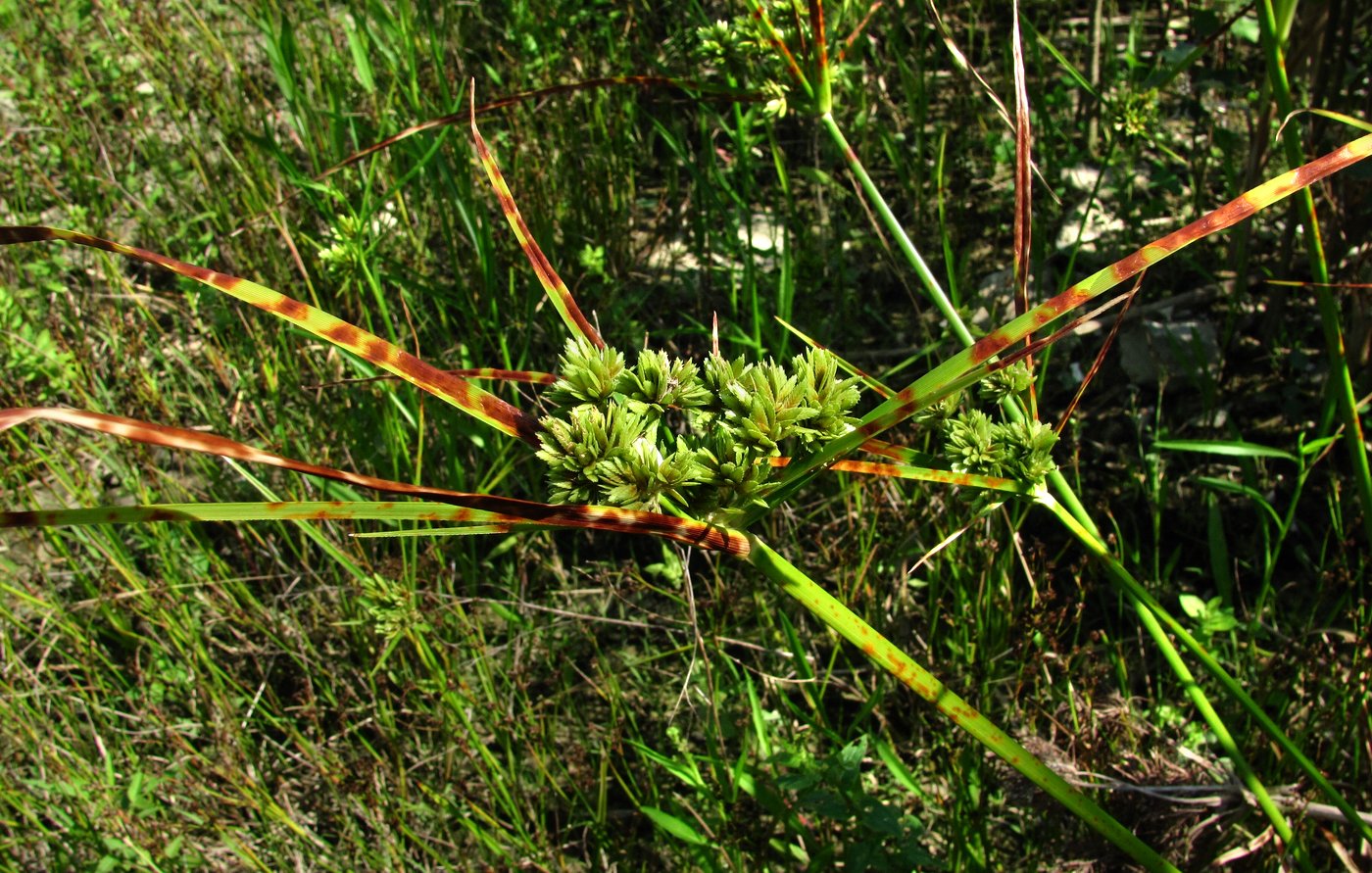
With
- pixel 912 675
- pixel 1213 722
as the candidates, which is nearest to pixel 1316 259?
pixel 1213 722

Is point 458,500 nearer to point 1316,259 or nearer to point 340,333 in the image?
point 340,333

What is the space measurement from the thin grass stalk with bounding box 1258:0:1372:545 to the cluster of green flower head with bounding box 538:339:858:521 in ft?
2.58

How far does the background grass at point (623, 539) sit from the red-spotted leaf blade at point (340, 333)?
3.55 feet

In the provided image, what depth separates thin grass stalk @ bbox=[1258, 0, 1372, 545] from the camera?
4.13ft

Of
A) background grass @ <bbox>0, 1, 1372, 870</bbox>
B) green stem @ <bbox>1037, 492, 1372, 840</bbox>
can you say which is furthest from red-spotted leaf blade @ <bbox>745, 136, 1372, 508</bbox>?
background grass @ <bbox>0, 1, 1372, 870</bbox>

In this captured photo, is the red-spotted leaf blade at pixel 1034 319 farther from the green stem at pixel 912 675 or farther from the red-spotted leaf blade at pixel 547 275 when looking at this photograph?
the red-spotted leaf blade at pixel 547 275

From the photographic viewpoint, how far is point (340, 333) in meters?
0.83

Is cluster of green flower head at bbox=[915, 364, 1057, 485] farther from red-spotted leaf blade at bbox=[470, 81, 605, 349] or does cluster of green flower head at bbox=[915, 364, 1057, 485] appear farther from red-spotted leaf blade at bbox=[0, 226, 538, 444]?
red-spotted leaf blade at bbox=[0, 226, 538, 444]

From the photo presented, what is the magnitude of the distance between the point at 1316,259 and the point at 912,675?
957 mm

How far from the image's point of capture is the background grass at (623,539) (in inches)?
77.2

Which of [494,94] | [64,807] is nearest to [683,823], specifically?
[64,807]

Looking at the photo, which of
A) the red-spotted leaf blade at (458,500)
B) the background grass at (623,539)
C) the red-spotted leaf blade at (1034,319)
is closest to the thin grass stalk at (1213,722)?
the background grass at (623,539)

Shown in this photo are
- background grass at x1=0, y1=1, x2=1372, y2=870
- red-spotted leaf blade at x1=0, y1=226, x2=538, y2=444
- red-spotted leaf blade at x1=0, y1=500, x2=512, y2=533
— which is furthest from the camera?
background grass at x1=0, y1=1, x2=1372, y2=870

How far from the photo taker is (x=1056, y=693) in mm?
1955
